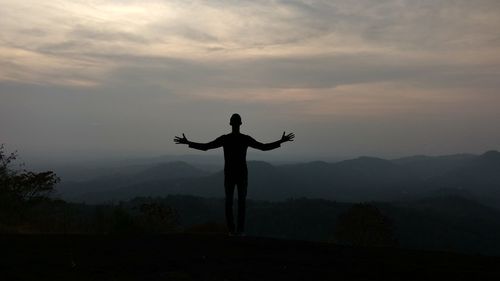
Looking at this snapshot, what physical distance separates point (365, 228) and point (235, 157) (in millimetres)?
35205

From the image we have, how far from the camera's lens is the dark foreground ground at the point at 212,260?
22.2ft

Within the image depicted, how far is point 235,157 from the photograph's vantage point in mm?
11156

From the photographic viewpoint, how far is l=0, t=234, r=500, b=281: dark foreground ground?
6.77 m

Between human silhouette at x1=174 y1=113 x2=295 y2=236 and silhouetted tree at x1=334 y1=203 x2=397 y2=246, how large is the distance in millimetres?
32810

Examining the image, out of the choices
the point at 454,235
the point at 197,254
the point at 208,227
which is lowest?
the point at 454,235

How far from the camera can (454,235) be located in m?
142

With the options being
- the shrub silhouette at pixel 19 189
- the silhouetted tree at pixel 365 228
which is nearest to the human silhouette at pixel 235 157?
the shrub silhouette at pixel 19 189

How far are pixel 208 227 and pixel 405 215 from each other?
492 ft

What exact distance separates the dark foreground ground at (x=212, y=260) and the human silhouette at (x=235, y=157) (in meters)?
0.95

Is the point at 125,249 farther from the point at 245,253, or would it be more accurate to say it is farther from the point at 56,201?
the point at 56,201

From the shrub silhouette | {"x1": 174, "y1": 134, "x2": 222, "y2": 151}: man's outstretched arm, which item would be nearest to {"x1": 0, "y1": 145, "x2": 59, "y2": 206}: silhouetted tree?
the shrub silhouette

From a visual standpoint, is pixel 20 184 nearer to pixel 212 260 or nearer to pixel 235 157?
pixel 235 157

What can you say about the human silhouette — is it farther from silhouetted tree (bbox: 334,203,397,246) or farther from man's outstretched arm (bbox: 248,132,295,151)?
silhouetted tree (bbox: 334,203,397,246)

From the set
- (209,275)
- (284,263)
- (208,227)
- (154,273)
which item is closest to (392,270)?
(284,263)
